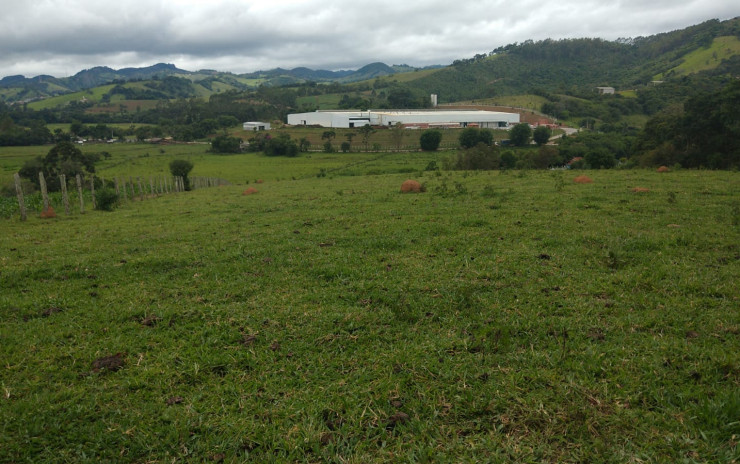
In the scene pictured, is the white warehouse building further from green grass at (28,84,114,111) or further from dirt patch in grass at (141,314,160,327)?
green grass at (28,84,114,111)

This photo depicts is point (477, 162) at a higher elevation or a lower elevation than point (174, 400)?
higher

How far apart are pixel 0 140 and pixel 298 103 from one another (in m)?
104

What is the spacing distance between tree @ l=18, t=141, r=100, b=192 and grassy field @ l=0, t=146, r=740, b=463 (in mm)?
33616

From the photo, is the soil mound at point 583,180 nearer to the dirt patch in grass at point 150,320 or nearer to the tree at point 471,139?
the dirt patch in grass at point 150,320

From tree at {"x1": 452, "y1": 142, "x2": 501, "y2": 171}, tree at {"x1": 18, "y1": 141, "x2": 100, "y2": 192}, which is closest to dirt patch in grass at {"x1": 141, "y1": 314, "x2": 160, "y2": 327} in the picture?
tree at {"x1": 452, "y1": 142, "x2": 501, "y2": 171}

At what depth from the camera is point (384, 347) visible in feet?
15.2

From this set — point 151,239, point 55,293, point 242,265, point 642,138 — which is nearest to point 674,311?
point 242,265

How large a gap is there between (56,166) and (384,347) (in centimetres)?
4543

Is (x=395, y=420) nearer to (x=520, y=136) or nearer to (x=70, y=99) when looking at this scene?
(x=520, y=136)

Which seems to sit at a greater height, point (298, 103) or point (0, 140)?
point (298, 103)

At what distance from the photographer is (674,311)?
5062 mm

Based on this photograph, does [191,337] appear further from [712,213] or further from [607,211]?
[712,213]

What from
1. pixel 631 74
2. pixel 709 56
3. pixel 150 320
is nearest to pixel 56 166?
pixel 150 320

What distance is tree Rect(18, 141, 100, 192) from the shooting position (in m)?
35.7
